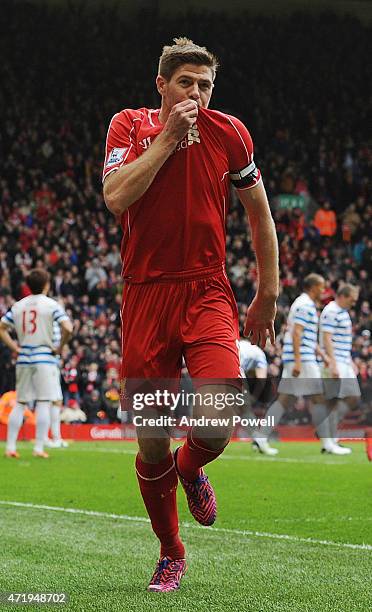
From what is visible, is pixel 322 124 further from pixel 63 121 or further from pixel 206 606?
pixel 206 606

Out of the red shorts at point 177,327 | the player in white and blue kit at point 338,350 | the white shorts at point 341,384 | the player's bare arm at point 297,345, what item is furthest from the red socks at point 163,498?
the white shorts at point 341,384

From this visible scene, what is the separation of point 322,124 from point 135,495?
24.6m

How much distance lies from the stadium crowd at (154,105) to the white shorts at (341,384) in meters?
8.04

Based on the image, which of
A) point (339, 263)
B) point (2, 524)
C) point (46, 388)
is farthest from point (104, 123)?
point (2, 524)

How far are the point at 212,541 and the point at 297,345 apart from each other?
23.9ft

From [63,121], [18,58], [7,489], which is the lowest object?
[7,489]

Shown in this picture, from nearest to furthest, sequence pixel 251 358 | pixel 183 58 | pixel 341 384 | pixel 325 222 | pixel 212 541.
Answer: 1. pixel 183 58
2. pixel 212 541
3. pixel 341 384
4. pixel 251 358
5. pixel 325 222

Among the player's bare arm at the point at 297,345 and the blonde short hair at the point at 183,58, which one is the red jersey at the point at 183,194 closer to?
the blonde short hair at the point at 183,58

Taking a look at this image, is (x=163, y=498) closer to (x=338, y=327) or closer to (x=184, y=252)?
(x=184, y=252)

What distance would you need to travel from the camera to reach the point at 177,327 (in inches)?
180

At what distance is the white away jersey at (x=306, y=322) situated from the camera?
1337 cm

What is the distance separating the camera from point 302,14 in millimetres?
30656

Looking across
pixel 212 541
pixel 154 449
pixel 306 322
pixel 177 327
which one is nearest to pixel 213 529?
pixel 212 541

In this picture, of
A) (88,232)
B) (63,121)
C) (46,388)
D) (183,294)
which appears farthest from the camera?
(63,121)
